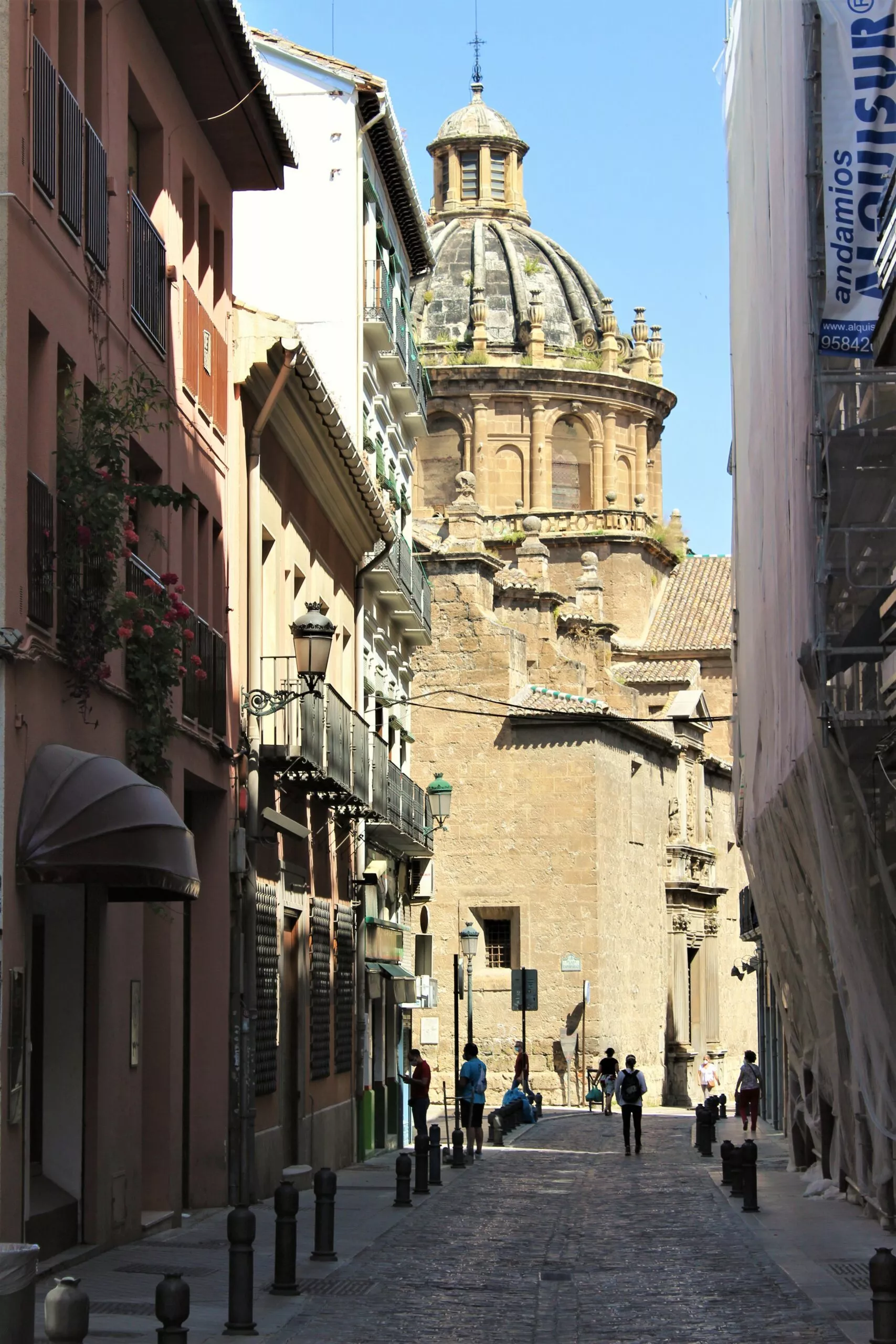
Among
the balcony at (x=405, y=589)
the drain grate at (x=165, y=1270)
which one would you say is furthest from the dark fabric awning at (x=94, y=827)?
the balcony at (x=405, y=589)

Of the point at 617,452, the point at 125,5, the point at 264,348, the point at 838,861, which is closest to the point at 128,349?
the point at 125,5

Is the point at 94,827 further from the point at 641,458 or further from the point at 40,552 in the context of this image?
the point at 641,458

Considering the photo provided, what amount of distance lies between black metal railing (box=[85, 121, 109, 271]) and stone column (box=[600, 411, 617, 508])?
62062 mm

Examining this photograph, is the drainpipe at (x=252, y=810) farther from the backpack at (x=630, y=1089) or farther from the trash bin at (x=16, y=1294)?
the trash bin at (x=16, y=1294)

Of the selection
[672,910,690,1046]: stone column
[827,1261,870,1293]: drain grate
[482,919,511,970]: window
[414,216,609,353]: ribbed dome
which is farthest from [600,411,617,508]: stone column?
[827,1261,870,1293]: drain grate

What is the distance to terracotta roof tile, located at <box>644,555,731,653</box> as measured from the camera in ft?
239

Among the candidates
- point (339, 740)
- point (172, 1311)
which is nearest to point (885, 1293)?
point (172, 1311)

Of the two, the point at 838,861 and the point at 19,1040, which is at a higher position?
the point at 838,861

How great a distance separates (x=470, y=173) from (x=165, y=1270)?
80.1m

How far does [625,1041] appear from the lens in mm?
50562

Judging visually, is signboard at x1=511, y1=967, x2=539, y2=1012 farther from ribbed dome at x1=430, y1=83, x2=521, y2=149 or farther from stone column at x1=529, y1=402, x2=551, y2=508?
ribbed dome at x1=430, y1=83, x2=521, y2=149

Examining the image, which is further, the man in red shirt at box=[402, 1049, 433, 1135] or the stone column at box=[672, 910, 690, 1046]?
the stone column at box=[672, 910, 690, 1046]

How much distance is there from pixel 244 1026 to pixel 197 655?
142 inches

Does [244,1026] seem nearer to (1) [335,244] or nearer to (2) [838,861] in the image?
(2) [838,861]
